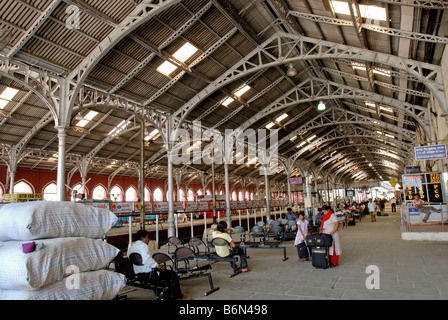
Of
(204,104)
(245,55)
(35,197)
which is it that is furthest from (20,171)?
(245,55)

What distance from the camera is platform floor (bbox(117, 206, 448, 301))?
498 centimetres

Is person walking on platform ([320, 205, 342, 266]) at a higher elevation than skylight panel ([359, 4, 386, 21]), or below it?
below

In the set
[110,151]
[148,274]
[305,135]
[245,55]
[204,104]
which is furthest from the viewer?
[305,135]

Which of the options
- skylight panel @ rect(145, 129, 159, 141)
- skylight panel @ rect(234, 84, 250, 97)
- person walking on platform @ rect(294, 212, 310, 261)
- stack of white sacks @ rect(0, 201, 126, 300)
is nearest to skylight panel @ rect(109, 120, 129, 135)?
skylight panel @ rect(145, 129, 159, 141)

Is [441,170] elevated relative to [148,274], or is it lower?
elevated

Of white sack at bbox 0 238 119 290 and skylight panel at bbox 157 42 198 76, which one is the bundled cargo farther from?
skylight panel at bbox 157 42 198 76

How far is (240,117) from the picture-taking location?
20953mm

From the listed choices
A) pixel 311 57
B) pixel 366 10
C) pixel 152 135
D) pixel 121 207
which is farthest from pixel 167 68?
pixel 152 135

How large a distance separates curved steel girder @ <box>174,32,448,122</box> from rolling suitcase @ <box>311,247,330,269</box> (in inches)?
273

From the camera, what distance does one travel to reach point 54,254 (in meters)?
3.89

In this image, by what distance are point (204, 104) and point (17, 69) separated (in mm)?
9576

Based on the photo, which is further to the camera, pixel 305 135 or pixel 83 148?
pixel 305 135

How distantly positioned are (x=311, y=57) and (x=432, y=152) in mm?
6073

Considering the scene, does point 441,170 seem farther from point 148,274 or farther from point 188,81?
point 148,274
